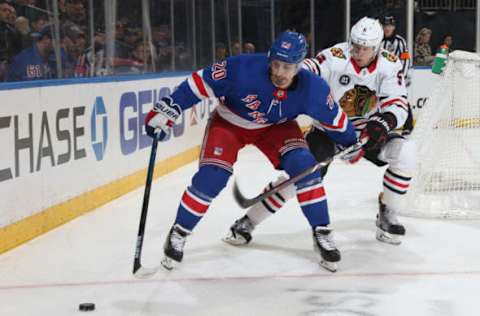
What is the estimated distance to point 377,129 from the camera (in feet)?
11.4

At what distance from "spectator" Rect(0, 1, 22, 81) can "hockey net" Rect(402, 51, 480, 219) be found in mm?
2155

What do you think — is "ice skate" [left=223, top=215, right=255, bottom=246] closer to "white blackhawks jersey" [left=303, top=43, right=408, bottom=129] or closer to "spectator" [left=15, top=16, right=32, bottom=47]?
"white blackhawks jersey" [left=303, top=43, right=408, bottom=129]

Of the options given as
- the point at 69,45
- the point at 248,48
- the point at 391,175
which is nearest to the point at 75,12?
the point at 69,45

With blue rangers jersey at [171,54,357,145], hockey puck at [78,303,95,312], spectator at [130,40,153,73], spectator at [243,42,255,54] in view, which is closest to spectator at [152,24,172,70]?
spectator at [130,40,153,73]

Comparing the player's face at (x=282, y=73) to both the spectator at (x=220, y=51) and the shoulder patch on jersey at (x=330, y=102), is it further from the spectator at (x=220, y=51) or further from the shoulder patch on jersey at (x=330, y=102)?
the spectator at (x=220, y=51)

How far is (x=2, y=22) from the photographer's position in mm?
3879

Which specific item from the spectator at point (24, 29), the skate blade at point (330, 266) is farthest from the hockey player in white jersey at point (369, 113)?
the spectator at point (24, 29)

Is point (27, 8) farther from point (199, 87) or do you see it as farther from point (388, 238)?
point (388, 238)

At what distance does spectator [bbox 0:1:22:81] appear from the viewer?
3.86 m

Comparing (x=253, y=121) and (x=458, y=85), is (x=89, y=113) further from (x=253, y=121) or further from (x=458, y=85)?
(x=458, y=85)

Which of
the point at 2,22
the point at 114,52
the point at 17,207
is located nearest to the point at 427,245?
the point at 17,207

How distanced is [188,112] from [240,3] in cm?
263

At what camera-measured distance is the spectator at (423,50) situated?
9391mm

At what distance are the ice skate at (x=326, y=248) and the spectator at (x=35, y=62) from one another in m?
1.61
